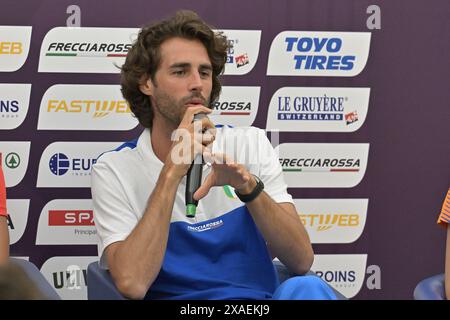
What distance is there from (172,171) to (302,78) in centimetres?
111

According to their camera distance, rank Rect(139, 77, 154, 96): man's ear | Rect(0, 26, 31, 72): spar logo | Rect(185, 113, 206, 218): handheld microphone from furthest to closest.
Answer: Rect(0, 26, 31, 72): spar logo < Rect(139, 77, 154, 96): man's ear < Rect(185, 113, 206, 218): handheld microphone

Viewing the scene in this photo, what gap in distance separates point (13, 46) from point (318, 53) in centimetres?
126

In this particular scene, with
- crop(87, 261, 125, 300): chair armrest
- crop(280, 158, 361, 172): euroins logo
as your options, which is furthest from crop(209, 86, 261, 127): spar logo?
crop(87, 261, 125, 300): chair armrest

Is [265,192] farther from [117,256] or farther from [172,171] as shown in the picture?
[117,256]

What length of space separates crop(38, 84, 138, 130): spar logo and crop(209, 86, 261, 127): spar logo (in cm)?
42

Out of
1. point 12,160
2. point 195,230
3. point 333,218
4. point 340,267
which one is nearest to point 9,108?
point 12,160

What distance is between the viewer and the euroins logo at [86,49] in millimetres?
2799

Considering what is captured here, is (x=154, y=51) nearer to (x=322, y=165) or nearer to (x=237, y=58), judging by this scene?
(x=237, y=58)

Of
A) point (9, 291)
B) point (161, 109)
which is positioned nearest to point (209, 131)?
point (161, 109)

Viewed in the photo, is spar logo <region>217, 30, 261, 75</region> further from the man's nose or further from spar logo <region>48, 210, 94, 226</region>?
spar logo <region>48, 210, 94, 226</region>

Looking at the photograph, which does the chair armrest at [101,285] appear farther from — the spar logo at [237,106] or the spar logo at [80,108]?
the spar logo at [237,106]

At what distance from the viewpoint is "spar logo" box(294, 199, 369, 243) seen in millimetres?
2939

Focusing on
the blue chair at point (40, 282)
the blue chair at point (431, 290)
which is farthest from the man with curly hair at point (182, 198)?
the blue chair at point (431, 290)

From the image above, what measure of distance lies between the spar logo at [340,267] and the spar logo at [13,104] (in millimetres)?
1383
